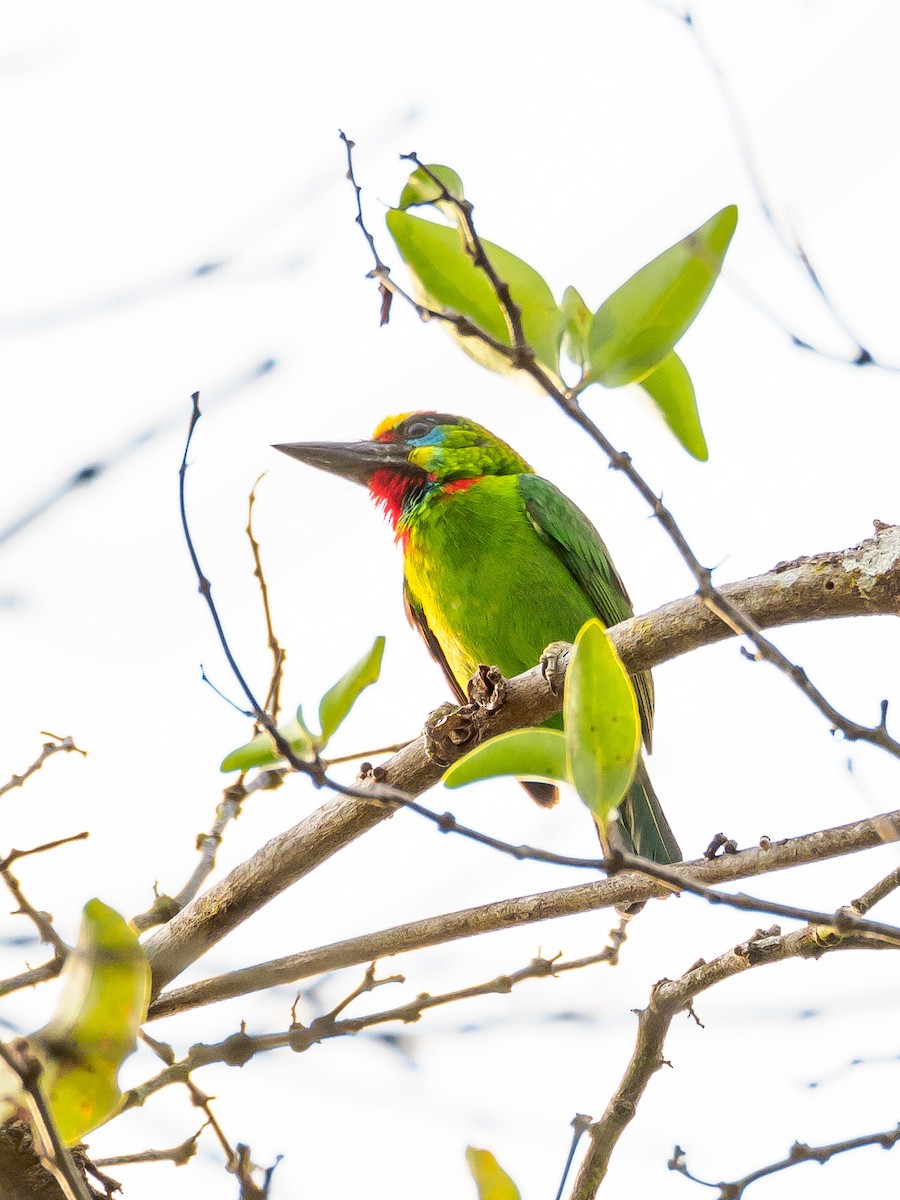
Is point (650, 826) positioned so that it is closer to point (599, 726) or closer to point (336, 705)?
point (336, 705)

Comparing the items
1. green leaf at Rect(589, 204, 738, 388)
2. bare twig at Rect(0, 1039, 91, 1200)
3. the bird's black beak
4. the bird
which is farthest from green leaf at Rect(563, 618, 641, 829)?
the bird's black beak

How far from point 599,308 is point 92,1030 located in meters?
0.94

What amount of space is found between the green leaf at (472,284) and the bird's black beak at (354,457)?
2197 millimetres

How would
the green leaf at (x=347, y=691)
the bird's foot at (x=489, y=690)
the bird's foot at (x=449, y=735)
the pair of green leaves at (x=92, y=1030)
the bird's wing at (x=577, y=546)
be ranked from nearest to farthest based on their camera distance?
the pair of green leaves at (x=92, y=1030)
the green leaf at (x=347, y=691)
the bird's foot at (x=449, y=735)
the bird's foot at (x=489, y=690)
the bird's wing at (x=577, y=546)

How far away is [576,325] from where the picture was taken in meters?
1.36

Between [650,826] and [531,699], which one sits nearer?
[531,699]

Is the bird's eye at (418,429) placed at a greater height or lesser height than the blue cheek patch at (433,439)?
greater

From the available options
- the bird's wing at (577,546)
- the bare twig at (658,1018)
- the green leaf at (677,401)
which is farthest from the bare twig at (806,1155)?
the bird's wing at (577,546)

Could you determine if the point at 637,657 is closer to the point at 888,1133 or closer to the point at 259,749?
the point at 259,749

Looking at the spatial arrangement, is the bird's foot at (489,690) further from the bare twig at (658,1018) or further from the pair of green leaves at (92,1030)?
the pair of green leaves at (92,1030)

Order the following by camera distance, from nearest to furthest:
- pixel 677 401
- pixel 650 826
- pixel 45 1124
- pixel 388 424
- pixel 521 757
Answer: pixel 45 1124 → pixel 521 757 → pixel 677 401 → pixel 650 826 → pixel 388 424

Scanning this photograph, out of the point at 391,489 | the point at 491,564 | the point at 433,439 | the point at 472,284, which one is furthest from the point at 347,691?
the point at 433,439

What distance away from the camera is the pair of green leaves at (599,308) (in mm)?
1320

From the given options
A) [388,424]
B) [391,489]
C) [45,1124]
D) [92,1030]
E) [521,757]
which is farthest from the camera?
[388,424]
